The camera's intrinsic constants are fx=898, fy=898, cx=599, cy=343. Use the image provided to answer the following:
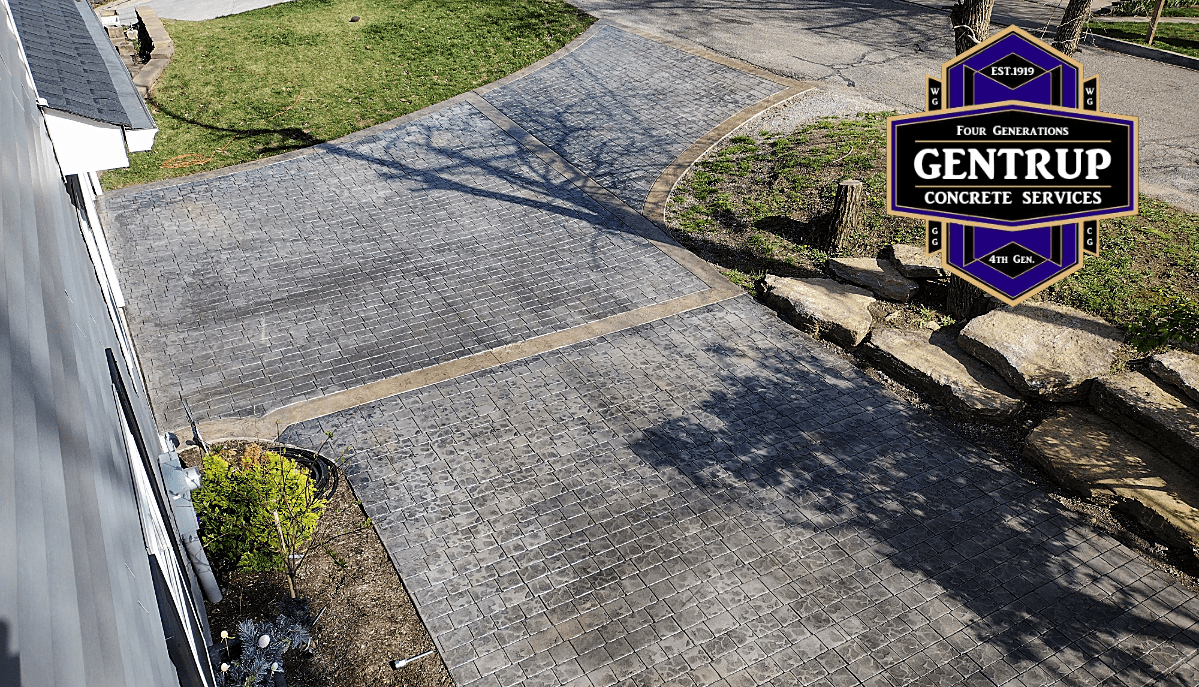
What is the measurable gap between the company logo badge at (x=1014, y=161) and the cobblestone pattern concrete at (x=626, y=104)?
464 cm

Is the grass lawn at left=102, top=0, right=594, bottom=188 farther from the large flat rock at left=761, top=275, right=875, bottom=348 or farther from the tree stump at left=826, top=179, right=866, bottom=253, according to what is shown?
the large flat rock at left=761, top=275, right=875, bottom=348

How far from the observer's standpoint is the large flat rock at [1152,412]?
24.7 ft

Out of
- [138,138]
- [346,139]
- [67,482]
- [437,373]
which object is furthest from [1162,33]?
[67,482]

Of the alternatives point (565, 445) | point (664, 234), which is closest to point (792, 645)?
point (565, 445)

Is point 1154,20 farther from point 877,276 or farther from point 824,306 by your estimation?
point 824,306

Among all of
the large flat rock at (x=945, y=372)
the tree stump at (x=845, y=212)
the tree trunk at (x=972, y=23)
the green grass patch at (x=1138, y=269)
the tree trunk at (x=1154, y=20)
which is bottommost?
the large flat rock at (x=945, y=372)

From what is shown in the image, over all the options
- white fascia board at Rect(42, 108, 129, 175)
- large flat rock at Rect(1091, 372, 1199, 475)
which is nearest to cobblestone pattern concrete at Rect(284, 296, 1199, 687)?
large flat rock at Rect(1091, 372, 1199, 475)

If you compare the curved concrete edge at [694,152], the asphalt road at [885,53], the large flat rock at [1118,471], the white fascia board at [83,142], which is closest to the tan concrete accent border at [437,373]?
the curved concrete edge at [694,152]

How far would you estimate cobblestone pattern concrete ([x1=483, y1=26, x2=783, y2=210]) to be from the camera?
44.9 ft

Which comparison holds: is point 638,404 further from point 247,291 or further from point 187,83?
point 187,83

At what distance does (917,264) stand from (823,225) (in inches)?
55.7

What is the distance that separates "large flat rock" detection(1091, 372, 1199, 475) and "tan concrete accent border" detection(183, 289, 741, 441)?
3.94 metres

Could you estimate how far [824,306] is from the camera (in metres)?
9.84

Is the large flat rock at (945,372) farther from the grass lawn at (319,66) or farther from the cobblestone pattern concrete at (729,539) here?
the grass lawn at (319,66)
